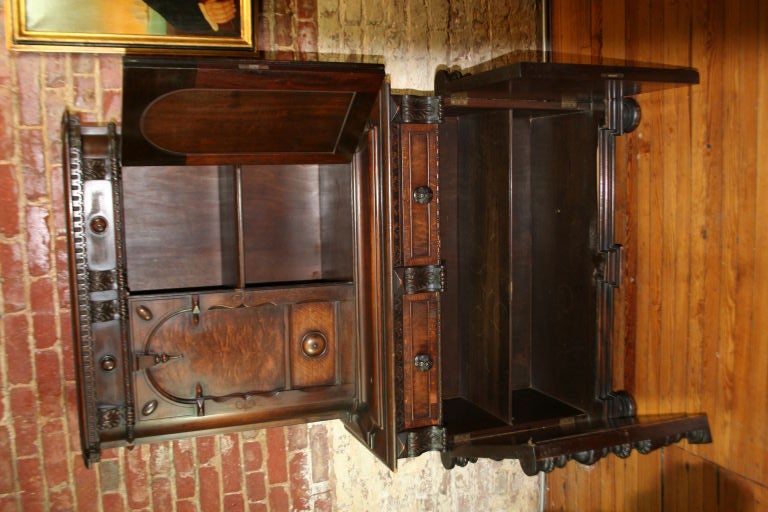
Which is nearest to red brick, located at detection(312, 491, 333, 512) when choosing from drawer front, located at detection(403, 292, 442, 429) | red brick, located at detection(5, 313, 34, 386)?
drawer front, located at detection(403, 292, 442, 429)

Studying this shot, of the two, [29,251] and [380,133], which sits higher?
[380,133]

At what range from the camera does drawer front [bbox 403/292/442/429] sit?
2.14 metres

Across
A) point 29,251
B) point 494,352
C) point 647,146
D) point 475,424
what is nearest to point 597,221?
point 647,146

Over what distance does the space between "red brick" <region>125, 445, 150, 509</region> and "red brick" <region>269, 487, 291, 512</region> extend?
1.55ft

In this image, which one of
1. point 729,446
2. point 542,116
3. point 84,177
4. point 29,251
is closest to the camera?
point 84,177

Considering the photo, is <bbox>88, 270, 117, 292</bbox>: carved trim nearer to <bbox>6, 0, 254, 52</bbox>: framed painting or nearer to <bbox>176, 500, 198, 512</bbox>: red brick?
<bbox>6, 0, 254, 52</bbox>: framed painting

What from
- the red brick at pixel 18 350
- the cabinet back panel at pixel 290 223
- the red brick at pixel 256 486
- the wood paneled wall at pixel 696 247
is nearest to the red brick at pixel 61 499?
the red brick at pixel 18 350

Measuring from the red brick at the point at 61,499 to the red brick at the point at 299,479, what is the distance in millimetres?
803

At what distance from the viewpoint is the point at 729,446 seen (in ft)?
7.33

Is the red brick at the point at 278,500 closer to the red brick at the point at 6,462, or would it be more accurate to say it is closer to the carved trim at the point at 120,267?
the carved trim at the point at 120,267

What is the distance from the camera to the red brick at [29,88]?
2.36m

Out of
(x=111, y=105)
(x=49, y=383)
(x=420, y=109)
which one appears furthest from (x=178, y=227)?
(x=420, y=109)

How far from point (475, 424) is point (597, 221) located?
0.81 meters

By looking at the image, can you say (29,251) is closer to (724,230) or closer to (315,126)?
(315,126)
